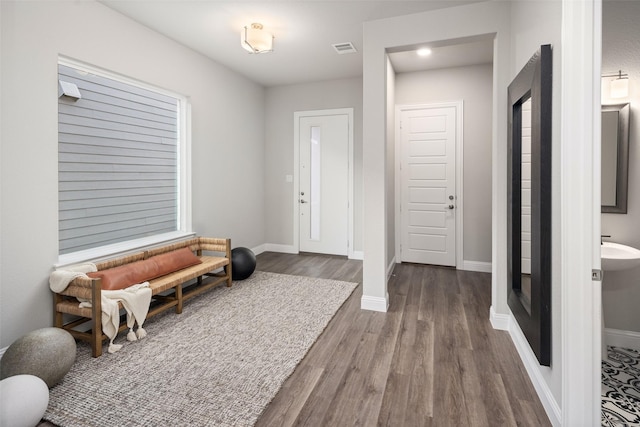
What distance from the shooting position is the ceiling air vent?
12.1ft

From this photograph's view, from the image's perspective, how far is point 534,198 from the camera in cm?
185

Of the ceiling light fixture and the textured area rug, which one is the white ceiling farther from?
the textured area rug

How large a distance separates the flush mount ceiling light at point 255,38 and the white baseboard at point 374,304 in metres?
2.60

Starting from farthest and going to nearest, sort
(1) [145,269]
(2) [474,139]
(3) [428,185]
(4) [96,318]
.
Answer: (3) [428,185] < (2) [474,139] < (1) [145,269] < (4) [96,318]

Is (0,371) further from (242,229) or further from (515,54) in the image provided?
(515,54)

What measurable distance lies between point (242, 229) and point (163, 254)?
1817mm

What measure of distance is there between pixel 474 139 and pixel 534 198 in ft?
9.33

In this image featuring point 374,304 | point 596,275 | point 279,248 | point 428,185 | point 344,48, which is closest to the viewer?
point 596,275

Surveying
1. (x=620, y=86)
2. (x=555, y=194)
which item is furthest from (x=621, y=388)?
(x=620, y=86)

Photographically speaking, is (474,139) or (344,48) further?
(474,139)

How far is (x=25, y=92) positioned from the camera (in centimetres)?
229

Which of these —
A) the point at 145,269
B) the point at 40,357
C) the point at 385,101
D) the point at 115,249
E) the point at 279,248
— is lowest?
the point at 40,357

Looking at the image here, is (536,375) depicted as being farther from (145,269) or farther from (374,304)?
(145,269)

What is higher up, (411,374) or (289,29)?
(289,29)
